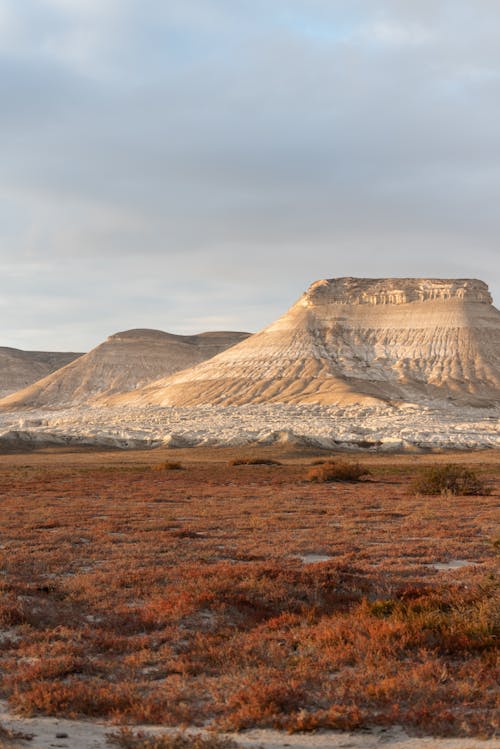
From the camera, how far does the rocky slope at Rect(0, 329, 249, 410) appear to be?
165 metres

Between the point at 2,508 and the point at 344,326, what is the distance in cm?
11808

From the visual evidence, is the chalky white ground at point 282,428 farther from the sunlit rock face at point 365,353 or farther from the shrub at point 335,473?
the shrub at point 335,473

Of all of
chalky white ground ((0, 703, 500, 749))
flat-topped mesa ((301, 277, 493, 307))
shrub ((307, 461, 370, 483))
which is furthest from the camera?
flat-topped mesa ((301, 277, 493, 307))

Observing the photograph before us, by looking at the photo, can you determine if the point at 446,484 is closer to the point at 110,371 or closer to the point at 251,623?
the point at 251,623

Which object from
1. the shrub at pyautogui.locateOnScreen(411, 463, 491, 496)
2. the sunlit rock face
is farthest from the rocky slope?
the shrub at pyautogui.locateOnScreen(411, 463, 491, 496)

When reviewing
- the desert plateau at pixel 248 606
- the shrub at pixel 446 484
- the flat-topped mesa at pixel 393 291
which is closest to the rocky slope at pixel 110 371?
the flat-topped mesa at pixel 393 291

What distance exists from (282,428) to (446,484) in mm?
50117

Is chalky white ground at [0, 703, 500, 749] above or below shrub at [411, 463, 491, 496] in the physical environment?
above

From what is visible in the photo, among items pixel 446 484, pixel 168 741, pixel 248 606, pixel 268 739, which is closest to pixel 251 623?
pixel 248 606

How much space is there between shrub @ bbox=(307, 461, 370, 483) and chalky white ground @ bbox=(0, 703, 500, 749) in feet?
116

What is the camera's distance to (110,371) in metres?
178

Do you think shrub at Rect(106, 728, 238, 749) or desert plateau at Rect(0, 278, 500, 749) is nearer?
shrub at Rect(106, 728, 238, 749)

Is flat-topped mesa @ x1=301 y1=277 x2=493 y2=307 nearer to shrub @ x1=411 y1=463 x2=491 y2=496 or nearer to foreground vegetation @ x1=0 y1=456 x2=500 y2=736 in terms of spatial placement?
shrub @ x1=411 y1=463 x2=491 y2=496

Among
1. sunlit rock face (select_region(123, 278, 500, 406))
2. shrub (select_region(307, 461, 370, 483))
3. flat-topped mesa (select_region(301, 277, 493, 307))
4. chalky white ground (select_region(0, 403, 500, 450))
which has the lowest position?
shrub (select_region(307, 461, 370, 483))
